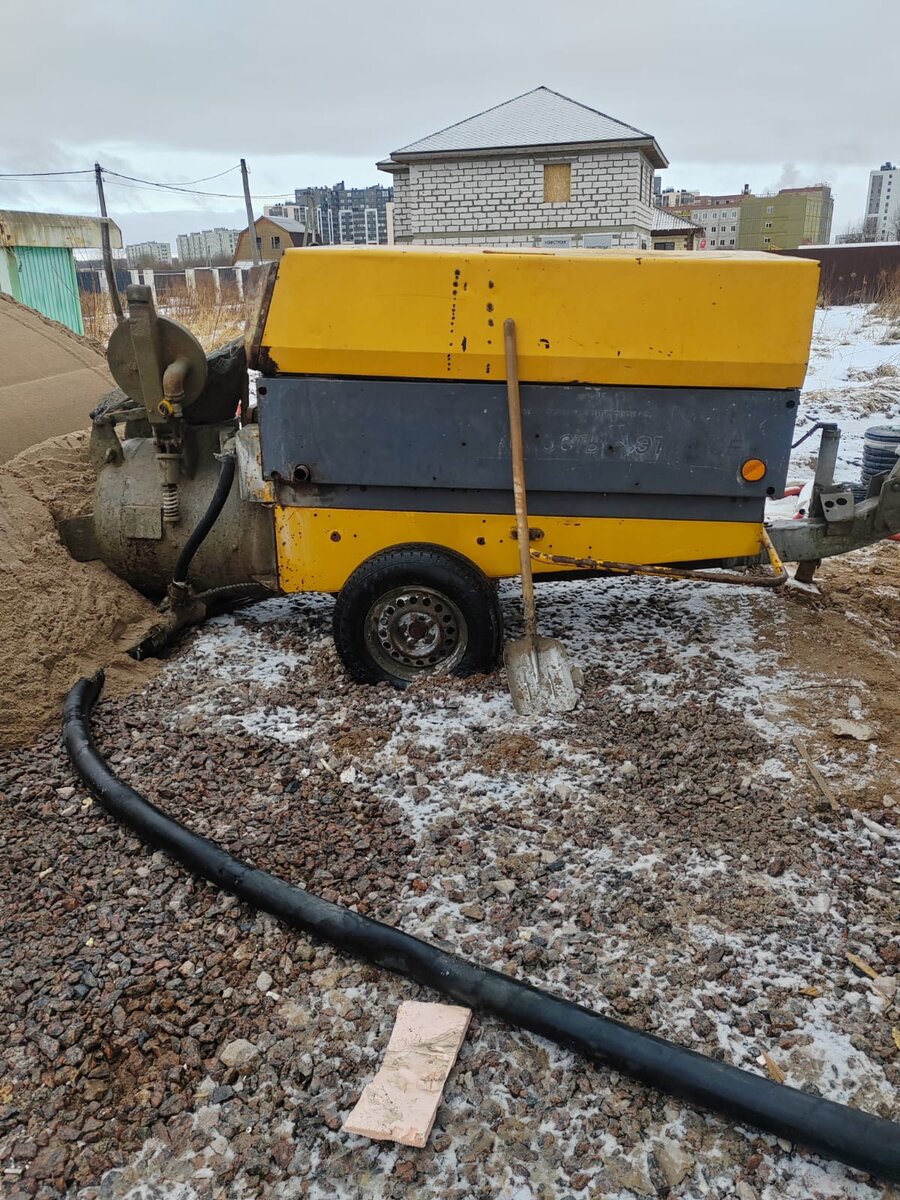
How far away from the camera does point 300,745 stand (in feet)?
11.7

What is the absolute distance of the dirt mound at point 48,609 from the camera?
378 centimetres

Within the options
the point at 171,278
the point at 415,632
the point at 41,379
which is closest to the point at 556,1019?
the point at 415,632

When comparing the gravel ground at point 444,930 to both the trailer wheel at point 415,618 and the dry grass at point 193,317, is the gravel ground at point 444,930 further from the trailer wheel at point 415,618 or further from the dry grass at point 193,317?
the dry grass at point 193,317

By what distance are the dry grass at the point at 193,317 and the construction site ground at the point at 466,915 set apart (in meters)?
8.77

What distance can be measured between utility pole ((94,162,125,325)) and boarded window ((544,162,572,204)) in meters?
10.1

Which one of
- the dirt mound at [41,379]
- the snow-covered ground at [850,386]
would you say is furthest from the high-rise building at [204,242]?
the dirt mound at [41,379]

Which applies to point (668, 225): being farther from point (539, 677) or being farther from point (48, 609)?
point (48, 609)

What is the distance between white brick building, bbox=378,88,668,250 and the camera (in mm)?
19984

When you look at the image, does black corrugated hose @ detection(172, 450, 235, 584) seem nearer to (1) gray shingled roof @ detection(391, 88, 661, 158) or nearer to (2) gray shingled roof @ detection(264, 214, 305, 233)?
(1) gray shingled roof @ detection(391, 88, 661, 158)

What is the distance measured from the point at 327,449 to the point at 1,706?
5.87ft

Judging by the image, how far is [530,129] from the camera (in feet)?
67.3

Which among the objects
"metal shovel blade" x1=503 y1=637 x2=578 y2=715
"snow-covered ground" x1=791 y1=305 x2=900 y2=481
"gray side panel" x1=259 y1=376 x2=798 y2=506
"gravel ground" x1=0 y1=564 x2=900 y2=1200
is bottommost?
"gravel ground" x1=0 y1=564 x2=900 y2=1200

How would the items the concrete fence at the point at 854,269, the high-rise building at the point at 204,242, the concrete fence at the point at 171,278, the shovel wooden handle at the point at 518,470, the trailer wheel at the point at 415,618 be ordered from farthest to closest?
the high-rise building at the point at 204,242, the concrete fence at the point at 171,278, the concrete fence at the point at 854,269, the trailer wheel at the point at 415,618, the shovel wooden handle at the point at 518,470

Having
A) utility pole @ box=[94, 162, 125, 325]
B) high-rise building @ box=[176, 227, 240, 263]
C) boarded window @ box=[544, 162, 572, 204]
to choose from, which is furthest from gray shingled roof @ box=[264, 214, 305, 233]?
high-rise building @ box=[176, 227, 240, 263]
